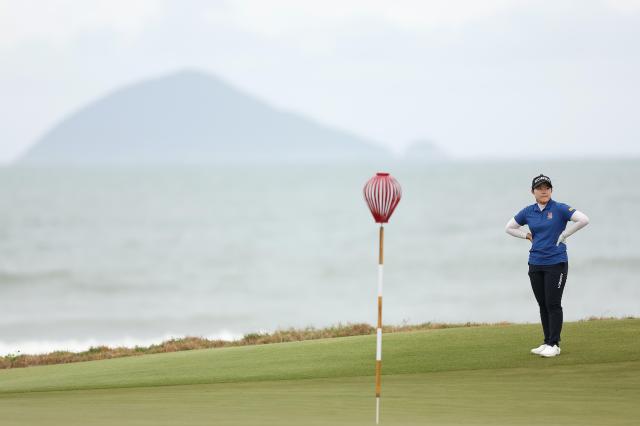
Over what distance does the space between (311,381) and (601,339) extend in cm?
327

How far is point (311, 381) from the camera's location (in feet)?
35.2

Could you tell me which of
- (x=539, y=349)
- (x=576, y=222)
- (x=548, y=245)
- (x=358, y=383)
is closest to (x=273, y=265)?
(x=539, y=349)

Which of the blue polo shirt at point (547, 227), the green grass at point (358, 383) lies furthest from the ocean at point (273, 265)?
the blue polo shirt at point (547, 227)

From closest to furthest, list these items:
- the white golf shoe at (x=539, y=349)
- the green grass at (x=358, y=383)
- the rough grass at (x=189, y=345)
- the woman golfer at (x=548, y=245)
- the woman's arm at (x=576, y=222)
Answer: the green grass at (x=358, y=383)
the woman's arm at (x=576, y=222)
the woman golfer at (x=548, y=245)
the white golf shoe at (x=539, y=349)
the rough grass at (x=189, y=345)

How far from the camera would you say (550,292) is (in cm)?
1121

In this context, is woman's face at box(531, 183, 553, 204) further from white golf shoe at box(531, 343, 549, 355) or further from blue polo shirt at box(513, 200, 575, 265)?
white golf shoe at box(531, 343, 549, 355)

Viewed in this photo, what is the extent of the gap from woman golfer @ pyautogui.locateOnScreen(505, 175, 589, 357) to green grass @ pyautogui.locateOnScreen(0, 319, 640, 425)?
34cm

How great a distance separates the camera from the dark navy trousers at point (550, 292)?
11156 millimetres

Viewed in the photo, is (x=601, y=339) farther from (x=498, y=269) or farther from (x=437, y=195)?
(x=437, y=195)

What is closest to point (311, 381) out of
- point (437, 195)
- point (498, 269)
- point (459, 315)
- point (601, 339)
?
point (601, 339)

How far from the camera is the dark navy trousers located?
36.6ft

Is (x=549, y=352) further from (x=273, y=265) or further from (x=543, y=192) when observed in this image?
(x=273, y=265)

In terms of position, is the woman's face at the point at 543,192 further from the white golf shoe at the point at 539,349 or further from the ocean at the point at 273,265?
the ocean at the point at 273,265

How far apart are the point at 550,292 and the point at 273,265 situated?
47.4 metres
